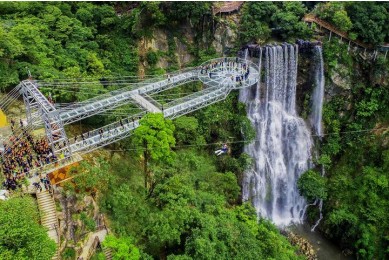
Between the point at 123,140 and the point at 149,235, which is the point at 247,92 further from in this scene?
the point at 149,235

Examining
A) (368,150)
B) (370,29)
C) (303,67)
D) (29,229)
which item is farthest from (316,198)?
(29,229)

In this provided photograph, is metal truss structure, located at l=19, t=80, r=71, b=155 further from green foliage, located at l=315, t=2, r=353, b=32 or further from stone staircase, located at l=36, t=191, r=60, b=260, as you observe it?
green foliage, located at l=315, t=2, r=353, b=32

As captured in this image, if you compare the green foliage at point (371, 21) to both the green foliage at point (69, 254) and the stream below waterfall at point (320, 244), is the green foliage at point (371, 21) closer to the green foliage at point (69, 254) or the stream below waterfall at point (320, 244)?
the stream below waterfall at point (320, 244)

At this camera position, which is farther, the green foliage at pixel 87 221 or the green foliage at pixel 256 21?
the green foliage at pixel 256 21

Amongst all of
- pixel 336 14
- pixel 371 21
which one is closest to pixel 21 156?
pixel 336 14


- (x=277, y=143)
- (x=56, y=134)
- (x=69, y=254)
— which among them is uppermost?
(x=56, y=134)

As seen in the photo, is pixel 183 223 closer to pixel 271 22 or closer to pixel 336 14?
pixel 271 22

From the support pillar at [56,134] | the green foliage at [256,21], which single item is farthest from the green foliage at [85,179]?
the green foliage at [256,21]
